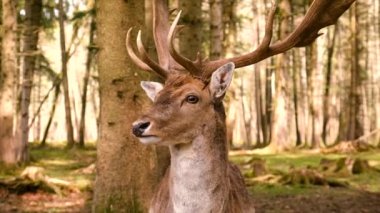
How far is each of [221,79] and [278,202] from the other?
658 cm

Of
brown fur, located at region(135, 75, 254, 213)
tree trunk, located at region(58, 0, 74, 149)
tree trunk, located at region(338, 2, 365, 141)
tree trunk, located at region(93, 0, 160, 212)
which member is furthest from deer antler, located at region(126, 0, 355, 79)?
tree trunk, located at region(338, 2, 365, 141)

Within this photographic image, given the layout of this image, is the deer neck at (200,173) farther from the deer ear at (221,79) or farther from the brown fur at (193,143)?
the deer ear at (221,79)

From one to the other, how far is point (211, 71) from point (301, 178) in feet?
28.4

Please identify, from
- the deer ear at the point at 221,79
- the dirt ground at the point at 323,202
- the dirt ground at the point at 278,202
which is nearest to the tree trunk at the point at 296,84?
the dirt ground at the point at 323,202

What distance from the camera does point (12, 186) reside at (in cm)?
1183

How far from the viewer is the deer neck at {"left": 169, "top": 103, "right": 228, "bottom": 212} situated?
4.99 meters

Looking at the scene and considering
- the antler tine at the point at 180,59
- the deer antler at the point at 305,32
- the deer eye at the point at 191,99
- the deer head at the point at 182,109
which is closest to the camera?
the deer head at the point at 182,109

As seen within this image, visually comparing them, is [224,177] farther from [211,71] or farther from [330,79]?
[330,79]

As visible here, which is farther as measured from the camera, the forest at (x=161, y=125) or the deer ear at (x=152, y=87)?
the deer ear at (x=152, y=87)

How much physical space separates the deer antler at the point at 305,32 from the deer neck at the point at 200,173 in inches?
35.5

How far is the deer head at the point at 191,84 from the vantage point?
4.90 metres

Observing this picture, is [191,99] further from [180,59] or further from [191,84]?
[180,59]

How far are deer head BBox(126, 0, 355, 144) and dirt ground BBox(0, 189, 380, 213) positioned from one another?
501 cm

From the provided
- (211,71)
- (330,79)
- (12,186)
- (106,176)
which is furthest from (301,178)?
(330,79)
